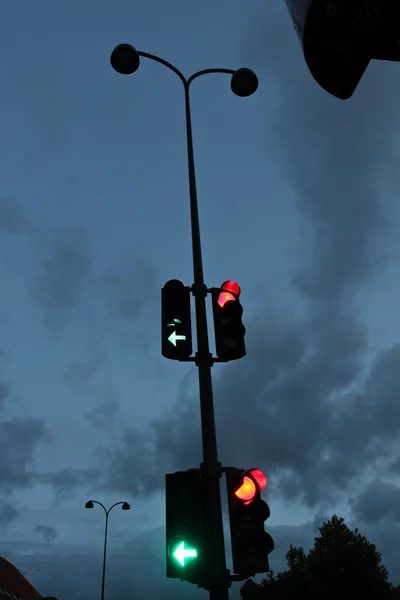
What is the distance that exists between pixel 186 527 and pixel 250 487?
0.72 m

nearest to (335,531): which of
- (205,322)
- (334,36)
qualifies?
Answer: (205,322)

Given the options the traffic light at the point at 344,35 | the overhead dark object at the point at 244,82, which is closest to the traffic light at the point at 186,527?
the traffic light at the point at 344,35

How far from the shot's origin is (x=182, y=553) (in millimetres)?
4773

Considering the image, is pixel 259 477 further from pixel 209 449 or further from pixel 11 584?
pixel 11 584

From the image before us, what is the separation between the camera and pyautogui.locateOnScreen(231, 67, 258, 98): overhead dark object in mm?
8133

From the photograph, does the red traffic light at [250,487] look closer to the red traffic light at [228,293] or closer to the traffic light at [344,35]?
the red traffic light at [228,293]

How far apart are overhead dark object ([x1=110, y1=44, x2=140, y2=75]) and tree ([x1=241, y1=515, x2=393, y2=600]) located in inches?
1349

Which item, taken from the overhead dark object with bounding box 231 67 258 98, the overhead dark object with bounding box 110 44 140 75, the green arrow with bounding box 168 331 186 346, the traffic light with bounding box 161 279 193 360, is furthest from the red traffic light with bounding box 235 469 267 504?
the overhead dark object with bounding box 110 44 140 75

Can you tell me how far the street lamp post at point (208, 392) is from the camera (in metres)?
4.73

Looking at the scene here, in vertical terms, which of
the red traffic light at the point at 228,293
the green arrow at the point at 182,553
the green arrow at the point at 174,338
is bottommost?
the green arrow at the point at 182,553

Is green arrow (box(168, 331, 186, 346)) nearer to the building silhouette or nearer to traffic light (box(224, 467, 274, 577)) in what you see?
traffic light (box(224, 467, 274, 577))

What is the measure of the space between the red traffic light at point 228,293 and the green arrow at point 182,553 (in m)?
2.59

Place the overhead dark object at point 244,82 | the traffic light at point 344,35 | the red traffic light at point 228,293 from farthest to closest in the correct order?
the overhead dark object at point 244,82
the red traffic light at point 228,293
the traffic light at point 344,35

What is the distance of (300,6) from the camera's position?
A: 1.67 meters
